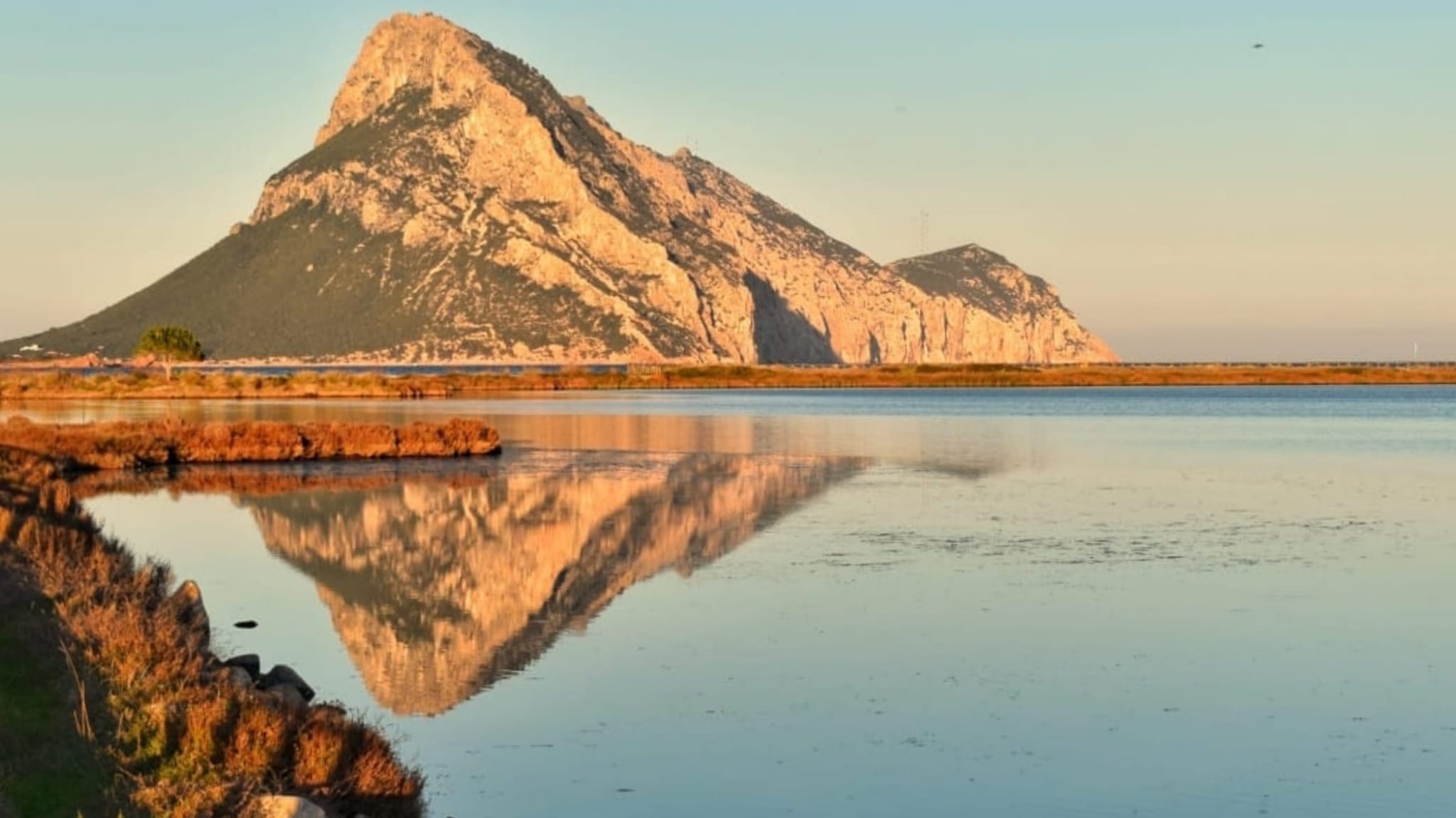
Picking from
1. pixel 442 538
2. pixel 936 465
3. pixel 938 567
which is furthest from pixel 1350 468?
pixel 442 538

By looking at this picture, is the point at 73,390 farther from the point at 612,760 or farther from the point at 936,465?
the point at 612,760

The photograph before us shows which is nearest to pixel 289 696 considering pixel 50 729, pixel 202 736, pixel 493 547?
pixel 50 729

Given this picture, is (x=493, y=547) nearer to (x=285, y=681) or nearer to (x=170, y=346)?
(x=285, y=681)

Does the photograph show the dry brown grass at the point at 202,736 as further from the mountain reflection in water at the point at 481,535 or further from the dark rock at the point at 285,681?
the mountain reflection in water at the point at 481,535

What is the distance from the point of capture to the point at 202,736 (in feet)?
41.5

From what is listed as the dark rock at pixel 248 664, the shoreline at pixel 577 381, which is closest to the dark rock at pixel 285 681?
the dark rock at pixel 248 664

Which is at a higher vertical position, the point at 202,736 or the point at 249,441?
the point at 249,441

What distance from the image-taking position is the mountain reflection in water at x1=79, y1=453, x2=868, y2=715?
2148 cm

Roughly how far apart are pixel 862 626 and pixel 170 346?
15684cm

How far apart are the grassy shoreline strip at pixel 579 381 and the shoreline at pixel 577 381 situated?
5.6 inches

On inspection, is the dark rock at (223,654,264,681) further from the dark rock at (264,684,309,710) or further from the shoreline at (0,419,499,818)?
the dark rock at (264,684,309,710)

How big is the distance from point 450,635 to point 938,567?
9.86 m

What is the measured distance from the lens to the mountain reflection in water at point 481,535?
21484mm

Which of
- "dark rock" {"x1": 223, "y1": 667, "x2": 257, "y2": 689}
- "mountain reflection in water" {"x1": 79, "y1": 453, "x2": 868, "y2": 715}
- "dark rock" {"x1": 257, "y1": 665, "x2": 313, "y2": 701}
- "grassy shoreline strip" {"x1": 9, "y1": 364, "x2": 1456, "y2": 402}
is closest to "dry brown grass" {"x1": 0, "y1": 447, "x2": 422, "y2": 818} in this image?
"dark rock" {"x1": 223, "y1": 667, "x2": 257, "y2": 689}
